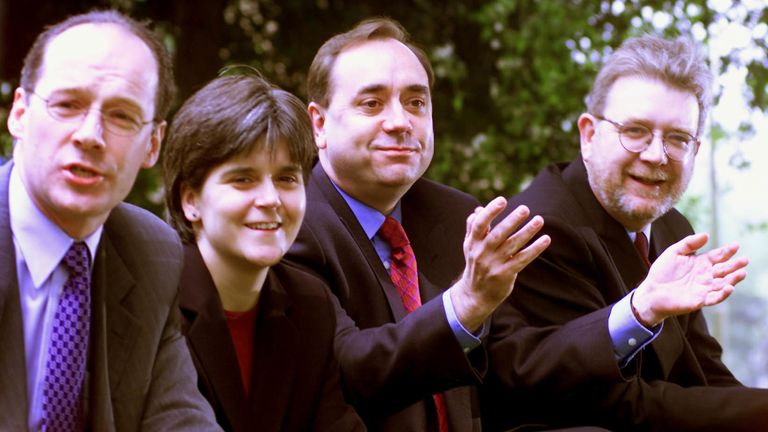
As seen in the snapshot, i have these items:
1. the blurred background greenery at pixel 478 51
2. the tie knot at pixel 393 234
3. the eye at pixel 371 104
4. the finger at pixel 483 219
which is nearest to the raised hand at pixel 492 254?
the finger at pixel 483 219

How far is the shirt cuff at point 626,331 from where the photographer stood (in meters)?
3.71

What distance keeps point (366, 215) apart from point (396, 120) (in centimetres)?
33

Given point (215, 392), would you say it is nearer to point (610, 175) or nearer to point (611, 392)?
point (611, 392)

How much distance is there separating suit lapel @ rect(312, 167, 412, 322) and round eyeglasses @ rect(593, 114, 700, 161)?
1.04m

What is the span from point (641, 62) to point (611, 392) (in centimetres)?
123

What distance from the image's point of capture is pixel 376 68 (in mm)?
4035

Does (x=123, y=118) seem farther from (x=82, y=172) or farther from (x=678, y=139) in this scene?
(x=678, y=139)

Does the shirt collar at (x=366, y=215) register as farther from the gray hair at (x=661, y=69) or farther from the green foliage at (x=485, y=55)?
the green foliage at (x=485, y=55)

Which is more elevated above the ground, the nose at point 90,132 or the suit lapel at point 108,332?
the nose at point 90,132

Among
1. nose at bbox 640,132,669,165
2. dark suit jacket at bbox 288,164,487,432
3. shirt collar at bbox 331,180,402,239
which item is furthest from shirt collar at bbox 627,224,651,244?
shirt collar at bbox 331,180,402,239

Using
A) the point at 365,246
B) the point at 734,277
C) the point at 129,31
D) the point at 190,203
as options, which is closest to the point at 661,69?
the point at 734,277

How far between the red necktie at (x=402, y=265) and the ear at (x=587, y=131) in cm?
83

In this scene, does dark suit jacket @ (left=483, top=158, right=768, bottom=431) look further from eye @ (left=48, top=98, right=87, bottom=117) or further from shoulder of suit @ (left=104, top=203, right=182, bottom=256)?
eye @ (left=48, top=98, right=87, bottom=117)

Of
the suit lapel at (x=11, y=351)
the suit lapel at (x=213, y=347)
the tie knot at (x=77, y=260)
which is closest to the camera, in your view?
the suit lapel at (x=11, y=351)
